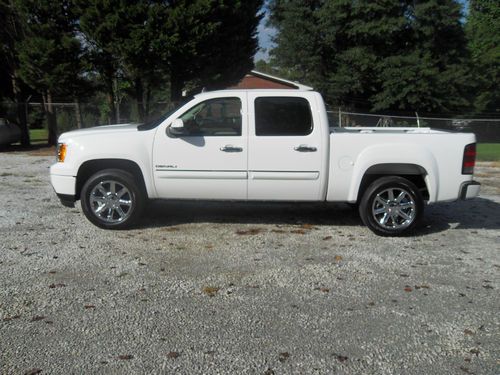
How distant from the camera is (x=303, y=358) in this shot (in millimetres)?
3412

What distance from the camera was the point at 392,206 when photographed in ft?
21.0

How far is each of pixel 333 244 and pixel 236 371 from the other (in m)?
3.14

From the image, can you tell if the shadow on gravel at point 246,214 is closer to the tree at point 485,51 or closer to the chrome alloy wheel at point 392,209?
the chrome alloy wheel at point 392,209

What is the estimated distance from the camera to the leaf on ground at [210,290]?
14.7 feet

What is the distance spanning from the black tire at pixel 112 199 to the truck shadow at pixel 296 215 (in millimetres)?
422

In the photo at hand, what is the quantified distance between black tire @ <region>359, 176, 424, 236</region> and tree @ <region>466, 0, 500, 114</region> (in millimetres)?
35387

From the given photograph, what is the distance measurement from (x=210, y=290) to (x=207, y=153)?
229 centimetres

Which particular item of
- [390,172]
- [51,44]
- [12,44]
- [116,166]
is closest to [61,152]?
[116,166]

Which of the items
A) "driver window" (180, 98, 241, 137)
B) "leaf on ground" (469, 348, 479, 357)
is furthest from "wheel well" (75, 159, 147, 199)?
"leaf on ground" (469, 348, 479, 357)

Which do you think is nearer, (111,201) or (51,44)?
(111,201)

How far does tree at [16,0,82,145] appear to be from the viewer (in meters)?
15.7

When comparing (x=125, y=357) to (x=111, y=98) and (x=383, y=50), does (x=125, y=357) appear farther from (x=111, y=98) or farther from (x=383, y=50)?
(x=383, y=50)

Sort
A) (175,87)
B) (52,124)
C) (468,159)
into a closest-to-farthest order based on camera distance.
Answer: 1. (468,159)
2. (175,87)
3. (52,124)

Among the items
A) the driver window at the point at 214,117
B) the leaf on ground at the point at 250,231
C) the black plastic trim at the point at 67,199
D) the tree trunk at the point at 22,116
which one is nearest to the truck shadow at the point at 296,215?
the leaf on ground at the point at 250,231
